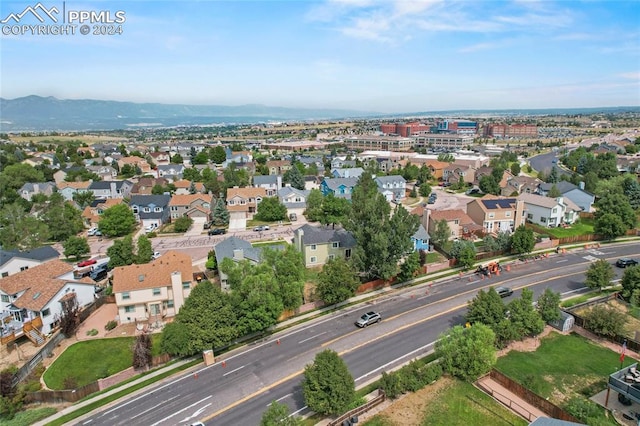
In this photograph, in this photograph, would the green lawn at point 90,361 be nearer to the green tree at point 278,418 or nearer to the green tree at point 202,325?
the green tree at point 202,325

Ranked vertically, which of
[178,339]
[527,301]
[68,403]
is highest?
[527,301]

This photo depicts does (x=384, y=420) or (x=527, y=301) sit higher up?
(x=527, y=301)

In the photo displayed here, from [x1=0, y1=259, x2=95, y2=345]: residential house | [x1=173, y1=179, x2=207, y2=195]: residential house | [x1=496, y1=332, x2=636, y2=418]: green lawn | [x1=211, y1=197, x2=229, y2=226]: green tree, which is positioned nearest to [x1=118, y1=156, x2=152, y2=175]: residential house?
[x1=173, y1=179, x2=207, y2=195]: residential house

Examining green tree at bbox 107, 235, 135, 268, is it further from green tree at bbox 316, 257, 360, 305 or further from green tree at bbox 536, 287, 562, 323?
green tree at bbox 536, 287, 562, 323

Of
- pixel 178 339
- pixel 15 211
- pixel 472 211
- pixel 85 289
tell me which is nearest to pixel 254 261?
pixel 178 339

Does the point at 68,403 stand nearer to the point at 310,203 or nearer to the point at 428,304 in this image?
the point at 428,304
